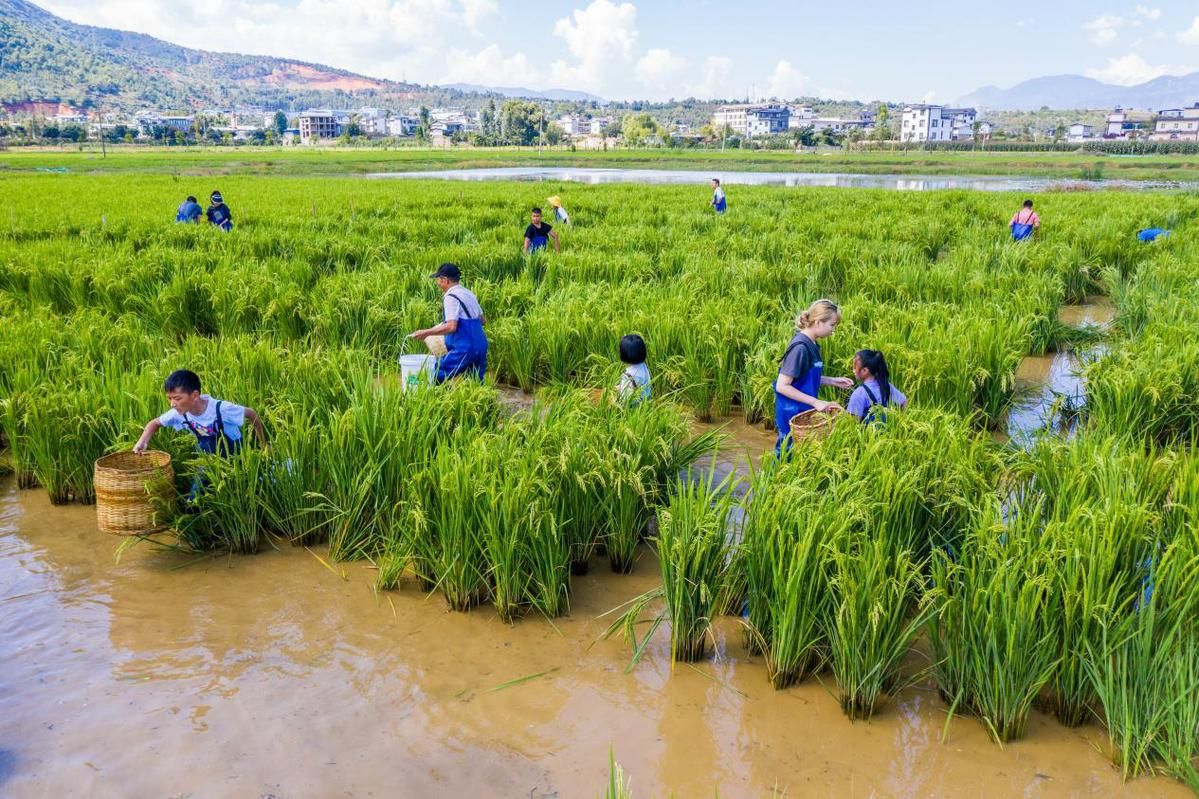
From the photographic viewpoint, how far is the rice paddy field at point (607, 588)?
3072 millimetres

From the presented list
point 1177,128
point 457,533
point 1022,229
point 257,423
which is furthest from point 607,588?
point 1177,128

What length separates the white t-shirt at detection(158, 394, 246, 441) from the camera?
4.76 metres

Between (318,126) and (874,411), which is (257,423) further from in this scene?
(318,126)

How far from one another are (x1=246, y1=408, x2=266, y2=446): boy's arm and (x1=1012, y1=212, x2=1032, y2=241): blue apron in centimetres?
1362

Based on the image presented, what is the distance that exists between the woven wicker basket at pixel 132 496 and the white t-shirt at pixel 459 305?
2534mm

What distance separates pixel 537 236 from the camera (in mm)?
12273

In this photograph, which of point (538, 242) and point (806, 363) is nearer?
point (806, 363)

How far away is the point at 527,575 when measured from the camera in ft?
13.2

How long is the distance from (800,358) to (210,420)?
3.53m

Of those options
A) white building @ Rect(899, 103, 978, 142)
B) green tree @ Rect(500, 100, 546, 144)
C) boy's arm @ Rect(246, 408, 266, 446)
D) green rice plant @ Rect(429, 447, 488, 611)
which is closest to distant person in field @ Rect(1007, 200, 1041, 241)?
green rice plant @ Rect(429, 447, 488, 611)

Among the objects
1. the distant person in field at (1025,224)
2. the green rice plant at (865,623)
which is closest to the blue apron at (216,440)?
the green rice plant at (865,623)

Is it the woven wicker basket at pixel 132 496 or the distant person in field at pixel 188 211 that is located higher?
the distant person in field at pixel 188 211

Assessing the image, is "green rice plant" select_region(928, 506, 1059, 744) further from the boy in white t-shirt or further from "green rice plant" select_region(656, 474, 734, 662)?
the boy in white t-shirt

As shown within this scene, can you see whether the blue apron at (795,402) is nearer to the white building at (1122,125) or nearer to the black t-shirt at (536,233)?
the black t-shirt at (536,233)
